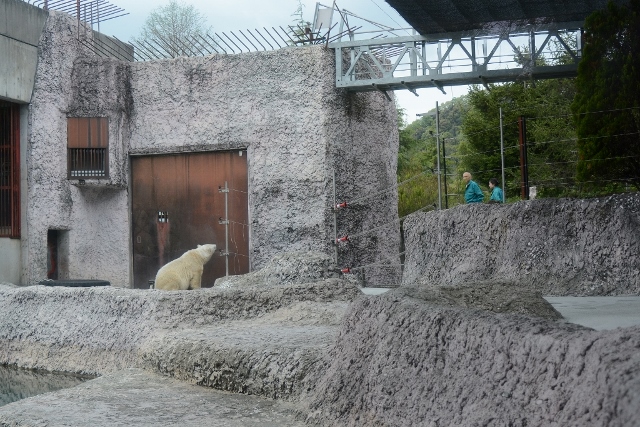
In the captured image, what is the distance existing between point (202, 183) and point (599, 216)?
940 centimetres

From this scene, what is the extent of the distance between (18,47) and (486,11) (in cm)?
833

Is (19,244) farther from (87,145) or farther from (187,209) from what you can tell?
(187,209)

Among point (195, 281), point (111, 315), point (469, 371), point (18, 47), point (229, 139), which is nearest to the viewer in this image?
point (469, 371)

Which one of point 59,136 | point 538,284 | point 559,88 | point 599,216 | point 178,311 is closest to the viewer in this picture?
point 178,311

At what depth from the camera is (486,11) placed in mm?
10688

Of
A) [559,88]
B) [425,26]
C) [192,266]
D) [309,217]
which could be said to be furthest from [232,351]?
[559,88]

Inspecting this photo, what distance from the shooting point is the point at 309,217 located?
14039mm

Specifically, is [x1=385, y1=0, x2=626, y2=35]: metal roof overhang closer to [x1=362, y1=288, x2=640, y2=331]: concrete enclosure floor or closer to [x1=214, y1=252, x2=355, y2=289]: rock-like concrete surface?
[x1=214, y1=252, x2=355, y2=289]: rock-like concrete surface

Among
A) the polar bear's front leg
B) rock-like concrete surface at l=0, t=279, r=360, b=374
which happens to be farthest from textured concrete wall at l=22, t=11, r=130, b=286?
rock-like concrete surface at l=0, t=279, r=360, b=374

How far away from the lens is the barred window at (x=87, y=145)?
15.1 metres

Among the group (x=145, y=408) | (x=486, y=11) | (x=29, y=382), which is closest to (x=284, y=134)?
(x=486, y=11)

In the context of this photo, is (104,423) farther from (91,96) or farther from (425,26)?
(91,96)

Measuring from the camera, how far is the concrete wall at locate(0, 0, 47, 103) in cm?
1385

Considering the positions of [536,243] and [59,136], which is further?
[59,136]
